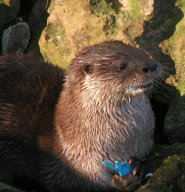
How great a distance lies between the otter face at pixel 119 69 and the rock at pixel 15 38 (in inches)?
61.8

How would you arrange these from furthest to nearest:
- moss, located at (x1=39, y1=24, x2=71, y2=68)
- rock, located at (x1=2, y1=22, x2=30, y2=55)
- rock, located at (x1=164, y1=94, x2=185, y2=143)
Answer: rock, located at (x1=2, y1=22, x2=30, y2=55) → moss, located at (x1=39, y1=24, x2=71, y2=68) → rock, located at (x1=164, y1=94, x2=185, y2=143)

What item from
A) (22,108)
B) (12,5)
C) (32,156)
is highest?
(12,5)

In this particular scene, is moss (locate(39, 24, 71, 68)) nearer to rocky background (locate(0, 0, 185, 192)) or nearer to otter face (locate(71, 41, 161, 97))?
rocky background (locate(0, 0, 185, 192))

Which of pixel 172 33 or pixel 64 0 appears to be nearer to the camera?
pixel 172 33

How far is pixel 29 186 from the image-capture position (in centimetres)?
368

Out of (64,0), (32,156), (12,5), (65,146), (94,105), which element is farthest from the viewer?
(12,5)

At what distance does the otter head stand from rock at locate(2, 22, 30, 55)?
5.10 feet

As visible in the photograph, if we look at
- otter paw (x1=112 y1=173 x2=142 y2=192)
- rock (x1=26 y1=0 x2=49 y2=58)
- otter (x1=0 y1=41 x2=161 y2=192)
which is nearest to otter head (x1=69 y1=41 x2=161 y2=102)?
otter (x1=0 y1=41 x2=161 y2=192)

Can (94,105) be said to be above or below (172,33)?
below

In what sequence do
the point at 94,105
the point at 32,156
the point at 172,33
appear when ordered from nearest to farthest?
1. the point at 94,105
2. the point at 32,156
3. the point at 172,33

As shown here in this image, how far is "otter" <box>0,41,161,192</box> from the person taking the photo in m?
2.86

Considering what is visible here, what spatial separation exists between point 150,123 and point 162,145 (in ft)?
1.24

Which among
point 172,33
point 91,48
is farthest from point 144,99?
point 172,33

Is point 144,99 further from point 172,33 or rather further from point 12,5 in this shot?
point 12,5
